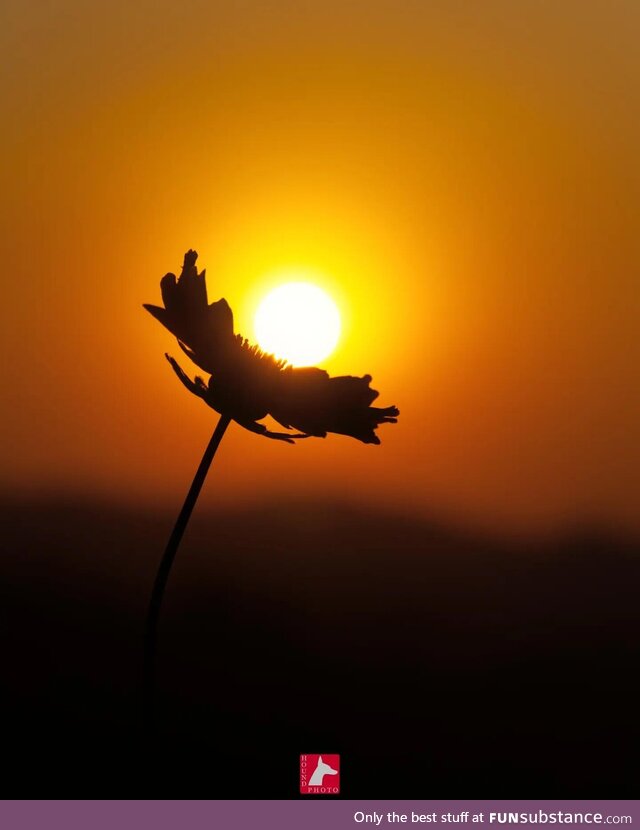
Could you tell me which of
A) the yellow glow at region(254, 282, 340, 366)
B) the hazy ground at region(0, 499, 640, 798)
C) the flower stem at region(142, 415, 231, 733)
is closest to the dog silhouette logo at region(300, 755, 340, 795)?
the hazy ground at region(0, 499, 640, 798)

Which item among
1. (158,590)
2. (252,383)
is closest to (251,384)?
(252,383)

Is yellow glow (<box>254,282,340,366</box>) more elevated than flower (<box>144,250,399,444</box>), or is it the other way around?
yellow glow (<box>254,282,340,366</box>)

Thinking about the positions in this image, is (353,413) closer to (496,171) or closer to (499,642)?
(499,642)

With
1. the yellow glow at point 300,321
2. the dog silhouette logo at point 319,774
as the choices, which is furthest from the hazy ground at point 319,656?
the yellow glow at point 300,321

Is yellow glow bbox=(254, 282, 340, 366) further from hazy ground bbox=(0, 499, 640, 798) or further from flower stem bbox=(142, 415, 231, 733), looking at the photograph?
flower stem bbox=(142, 415, 231, 733)

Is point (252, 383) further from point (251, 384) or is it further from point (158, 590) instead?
point (158, 590)
